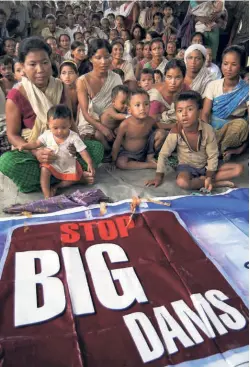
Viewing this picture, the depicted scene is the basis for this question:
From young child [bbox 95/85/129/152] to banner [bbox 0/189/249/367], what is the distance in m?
1.00

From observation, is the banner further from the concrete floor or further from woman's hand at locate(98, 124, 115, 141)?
woman's hand at locate(98, 124, 115, 141)

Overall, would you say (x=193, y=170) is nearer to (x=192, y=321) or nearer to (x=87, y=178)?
(x=87, y=178)

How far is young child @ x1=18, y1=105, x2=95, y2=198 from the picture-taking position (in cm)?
226

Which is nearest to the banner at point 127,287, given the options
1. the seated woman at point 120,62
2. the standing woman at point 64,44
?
the seated woman at point 120,62

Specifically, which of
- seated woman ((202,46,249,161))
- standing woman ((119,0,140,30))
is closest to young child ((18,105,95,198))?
seated woman ((202,46,249,161))

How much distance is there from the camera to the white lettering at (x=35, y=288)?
4.27 ft

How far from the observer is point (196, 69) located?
3385mm

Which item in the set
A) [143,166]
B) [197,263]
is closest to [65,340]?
[197,263]

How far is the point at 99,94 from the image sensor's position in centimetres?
307

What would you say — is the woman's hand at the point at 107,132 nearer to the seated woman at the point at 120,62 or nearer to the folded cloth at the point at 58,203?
the folded cloth at the point at 58,203

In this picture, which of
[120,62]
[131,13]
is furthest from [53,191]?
[131,13]

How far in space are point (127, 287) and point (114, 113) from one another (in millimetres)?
1786

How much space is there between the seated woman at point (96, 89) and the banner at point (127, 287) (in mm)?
1188

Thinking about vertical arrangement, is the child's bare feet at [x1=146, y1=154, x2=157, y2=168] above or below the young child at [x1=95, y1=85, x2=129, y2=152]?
below
